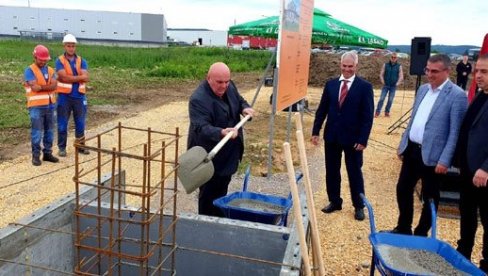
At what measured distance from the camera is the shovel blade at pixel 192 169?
290cm

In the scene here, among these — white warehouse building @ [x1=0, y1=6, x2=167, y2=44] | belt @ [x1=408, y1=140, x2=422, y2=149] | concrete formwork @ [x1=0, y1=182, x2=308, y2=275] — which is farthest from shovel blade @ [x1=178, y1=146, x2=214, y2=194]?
white warehouse building @ [x1=0, y1=6, x2=167, y2=44]

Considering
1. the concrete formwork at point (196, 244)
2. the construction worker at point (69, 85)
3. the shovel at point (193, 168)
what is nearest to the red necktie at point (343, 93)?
the concrete formwork at point (196, 244)

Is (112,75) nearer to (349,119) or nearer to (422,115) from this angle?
(349,119)

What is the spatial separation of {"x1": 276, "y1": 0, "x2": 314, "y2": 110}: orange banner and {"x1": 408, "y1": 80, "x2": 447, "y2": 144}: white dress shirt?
1918 mm

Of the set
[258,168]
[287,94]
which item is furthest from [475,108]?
[258,168]

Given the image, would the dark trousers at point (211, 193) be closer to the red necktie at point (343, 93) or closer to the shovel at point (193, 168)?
the shovel at point (193, 168)

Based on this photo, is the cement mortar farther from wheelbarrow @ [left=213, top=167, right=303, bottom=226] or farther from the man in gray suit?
the man in gray suit

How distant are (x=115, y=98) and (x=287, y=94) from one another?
9.88m

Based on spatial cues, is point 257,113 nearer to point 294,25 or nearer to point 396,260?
point 294,25

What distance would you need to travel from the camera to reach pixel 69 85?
273 inches

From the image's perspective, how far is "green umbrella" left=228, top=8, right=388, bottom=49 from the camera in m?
11.1

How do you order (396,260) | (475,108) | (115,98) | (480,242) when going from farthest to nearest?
(115,98) → (480,242) → (475,108) → (396,260)

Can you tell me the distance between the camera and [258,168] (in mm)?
7141

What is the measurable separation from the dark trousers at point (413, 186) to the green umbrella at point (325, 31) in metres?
7.28
